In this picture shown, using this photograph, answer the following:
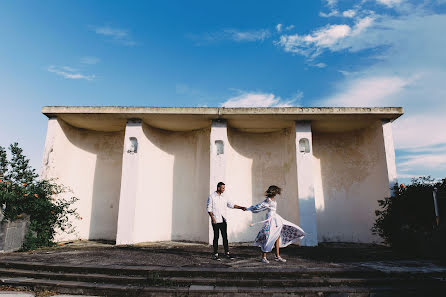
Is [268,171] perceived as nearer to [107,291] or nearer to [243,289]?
[243,289]

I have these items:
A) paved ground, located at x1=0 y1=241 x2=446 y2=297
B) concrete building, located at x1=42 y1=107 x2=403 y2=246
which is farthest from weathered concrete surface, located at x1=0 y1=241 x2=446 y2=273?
concrete building, located at x1=42 y1=107 x2=403 y2=246

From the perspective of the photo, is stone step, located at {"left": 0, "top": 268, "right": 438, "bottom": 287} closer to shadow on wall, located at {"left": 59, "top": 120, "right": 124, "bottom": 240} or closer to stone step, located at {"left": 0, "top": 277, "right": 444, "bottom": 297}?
stone step, located at {"left": 0, "top": 277, "right": 444, "bottom": 297}

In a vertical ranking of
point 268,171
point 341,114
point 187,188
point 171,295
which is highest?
point 341,114

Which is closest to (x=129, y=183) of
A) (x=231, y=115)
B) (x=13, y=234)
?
(x=13, y=234)

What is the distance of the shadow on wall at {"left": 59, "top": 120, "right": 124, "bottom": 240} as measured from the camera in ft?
32.1

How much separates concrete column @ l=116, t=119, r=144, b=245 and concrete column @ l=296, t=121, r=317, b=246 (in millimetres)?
5151

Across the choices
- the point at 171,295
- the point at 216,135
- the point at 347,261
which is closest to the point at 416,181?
the point at 347,261

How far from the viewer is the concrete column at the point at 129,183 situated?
27.7 ft

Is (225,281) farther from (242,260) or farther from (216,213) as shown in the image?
(216,213)

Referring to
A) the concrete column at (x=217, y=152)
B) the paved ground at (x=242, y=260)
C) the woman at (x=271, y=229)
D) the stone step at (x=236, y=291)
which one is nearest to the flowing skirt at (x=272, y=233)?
the woman at (x=271, y=229)

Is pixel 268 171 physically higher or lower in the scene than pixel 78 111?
lower

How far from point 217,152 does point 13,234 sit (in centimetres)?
582

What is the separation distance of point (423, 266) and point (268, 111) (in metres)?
5.42

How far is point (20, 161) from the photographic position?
29.2 feet
